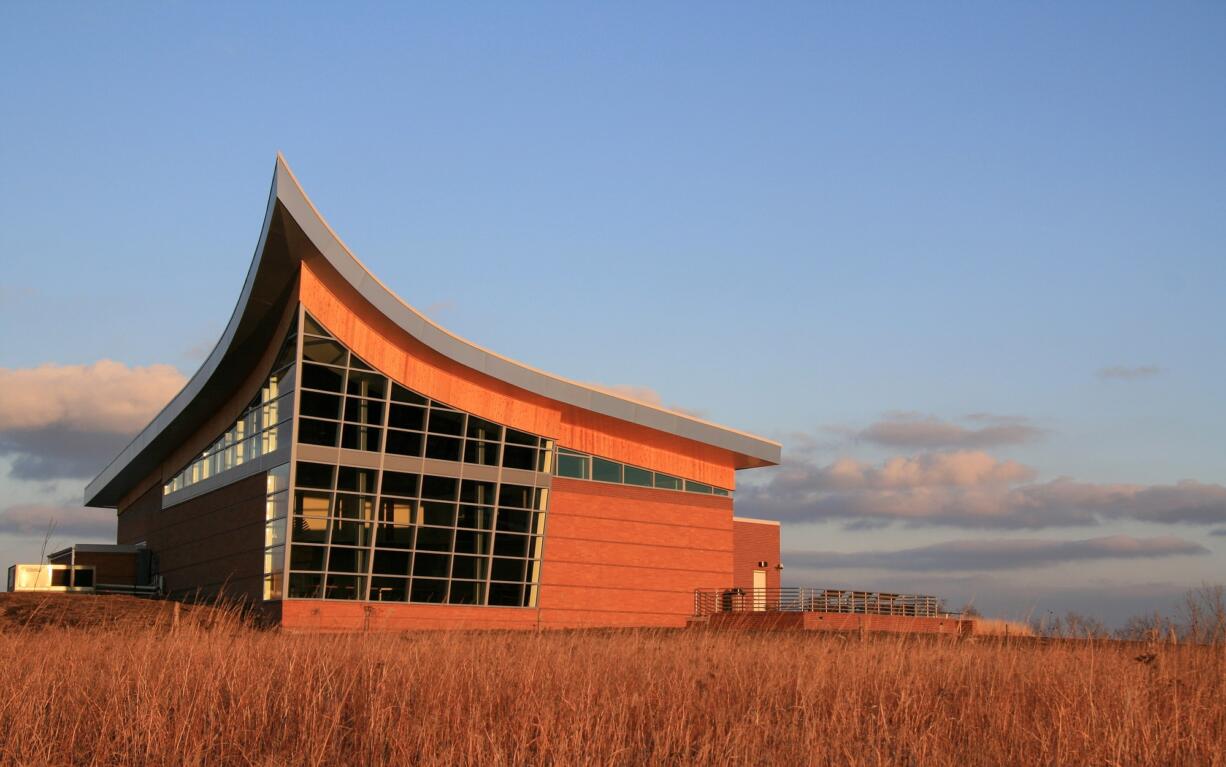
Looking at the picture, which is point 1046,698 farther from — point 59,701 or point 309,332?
point 309,332

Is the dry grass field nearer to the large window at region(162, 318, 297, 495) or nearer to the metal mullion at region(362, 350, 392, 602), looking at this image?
the metal mullion at region(362, 350, 392, 602)

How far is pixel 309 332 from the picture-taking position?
31719 mm

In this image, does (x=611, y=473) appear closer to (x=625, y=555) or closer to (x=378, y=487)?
(x=625, y=555)

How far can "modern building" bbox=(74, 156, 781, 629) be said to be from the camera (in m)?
31.6

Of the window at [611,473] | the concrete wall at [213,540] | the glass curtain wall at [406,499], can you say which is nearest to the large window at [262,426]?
the concrete wall at [213,540]

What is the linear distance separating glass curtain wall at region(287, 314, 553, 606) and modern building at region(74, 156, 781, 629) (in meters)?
0.06

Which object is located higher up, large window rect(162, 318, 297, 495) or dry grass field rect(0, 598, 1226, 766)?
large window rect(162, 318, 297, 495)

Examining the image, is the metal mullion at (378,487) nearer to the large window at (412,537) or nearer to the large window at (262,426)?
the large window at (412,537)

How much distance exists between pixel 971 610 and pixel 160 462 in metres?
39.7

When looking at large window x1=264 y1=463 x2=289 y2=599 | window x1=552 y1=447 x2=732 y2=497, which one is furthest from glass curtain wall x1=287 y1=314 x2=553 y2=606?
window x1=552 y1=447 x2=732 y2=497

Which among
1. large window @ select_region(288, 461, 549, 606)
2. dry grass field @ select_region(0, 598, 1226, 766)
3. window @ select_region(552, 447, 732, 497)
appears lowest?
dry grass field @ select_region(0, 598, 1226, 766)

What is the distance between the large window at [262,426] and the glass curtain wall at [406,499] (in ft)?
3.25

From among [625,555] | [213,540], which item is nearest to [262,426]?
[213,540]

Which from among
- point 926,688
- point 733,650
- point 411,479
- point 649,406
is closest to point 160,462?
point 411,479
